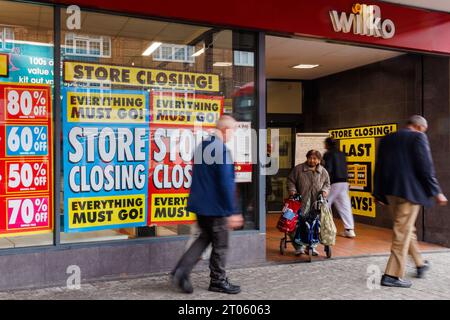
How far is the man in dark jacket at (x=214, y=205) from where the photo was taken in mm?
5160

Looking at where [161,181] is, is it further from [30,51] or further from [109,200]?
[30,51]

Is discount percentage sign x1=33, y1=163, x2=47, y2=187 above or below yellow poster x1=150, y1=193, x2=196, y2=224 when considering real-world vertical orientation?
above

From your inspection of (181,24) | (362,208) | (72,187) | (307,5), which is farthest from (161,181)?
(362,208)

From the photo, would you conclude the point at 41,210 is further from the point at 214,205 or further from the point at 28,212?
the point at 214,205

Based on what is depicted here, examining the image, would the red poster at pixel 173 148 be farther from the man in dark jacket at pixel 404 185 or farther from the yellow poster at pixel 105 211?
the man in dark jacket at pixel 404 185

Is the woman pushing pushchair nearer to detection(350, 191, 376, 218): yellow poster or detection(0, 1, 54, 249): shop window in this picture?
detection(0, 1, 54, 249): shop window

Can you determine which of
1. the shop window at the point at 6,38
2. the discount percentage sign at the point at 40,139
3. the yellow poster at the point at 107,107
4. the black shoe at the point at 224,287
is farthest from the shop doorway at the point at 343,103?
the shop window at the point at 6,38

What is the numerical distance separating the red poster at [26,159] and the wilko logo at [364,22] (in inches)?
159

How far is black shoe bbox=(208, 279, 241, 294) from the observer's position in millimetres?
5379

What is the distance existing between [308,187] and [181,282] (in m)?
2.69

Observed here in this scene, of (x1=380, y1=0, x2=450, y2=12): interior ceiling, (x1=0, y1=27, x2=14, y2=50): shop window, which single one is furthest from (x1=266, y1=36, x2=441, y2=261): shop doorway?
(x1=0, y1=27, x2=14, y2=50): shop window

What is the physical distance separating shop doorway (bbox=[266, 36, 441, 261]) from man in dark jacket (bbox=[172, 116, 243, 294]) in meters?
2.02

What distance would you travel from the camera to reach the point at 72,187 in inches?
233

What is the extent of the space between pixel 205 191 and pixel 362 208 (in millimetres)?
6629
